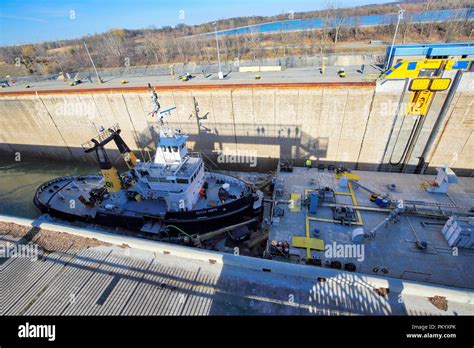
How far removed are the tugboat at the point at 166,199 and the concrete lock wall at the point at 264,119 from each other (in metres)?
5.92

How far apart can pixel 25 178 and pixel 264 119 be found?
2379 cm

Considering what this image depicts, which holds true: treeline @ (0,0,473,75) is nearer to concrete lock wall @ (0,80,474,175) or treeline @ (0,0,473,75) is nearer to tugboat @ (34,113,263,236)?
concrete lock wall @ (0,80,474,175)

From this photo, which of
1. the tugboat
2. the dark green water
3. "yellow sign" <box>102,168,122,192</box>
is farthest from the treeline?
"yellow sign" <box>102,168,122,192</box>

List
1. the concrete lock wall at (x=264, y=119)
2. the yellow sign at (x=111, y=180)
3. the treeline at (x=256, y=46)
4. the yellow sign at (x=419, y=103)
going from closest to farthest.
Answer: the yellow sign at (x=111, y=180) < the yellow sign at (x=419, y=103) < the concrete lock wall at (x=264, y=119) < the treeline at (x=256, y=46)

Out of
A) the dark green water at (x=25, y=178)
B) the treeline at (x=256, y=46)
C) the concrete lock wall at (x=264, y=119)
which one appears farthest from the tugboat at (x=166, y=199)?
the treeline at (x=256, y=46)

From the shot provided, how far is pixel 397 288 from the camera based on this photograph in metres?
6.52

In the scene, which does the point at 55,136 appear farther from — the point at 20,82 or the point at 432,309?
the point at 432,309

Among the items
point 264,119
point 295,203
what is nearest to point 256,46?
point 264,119

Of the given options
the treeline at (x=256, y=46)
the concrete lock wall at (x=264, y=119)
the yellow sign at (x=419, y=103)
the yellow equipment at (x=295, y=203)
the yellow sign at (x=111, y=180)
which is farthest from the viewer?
the treeline at (x=256, y=46)

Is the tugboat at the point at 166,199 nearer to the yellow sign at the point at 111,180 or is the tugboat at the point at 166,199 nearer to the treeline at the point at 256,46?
the yellow sign at the point at 111,180

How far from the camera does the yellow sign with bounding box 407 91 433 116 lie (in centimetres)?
1498

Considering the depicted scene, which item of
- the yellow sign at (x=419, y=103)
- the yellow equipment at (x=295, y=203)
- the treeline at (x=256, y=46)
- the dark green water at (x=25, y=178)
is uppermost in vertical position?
the treeline at (x=256, y=46)

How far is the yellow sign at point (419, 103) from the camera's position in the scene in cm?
1498

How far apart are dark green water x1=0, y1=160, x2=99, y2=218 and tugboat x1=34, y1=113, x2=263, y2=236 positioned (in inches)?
166
